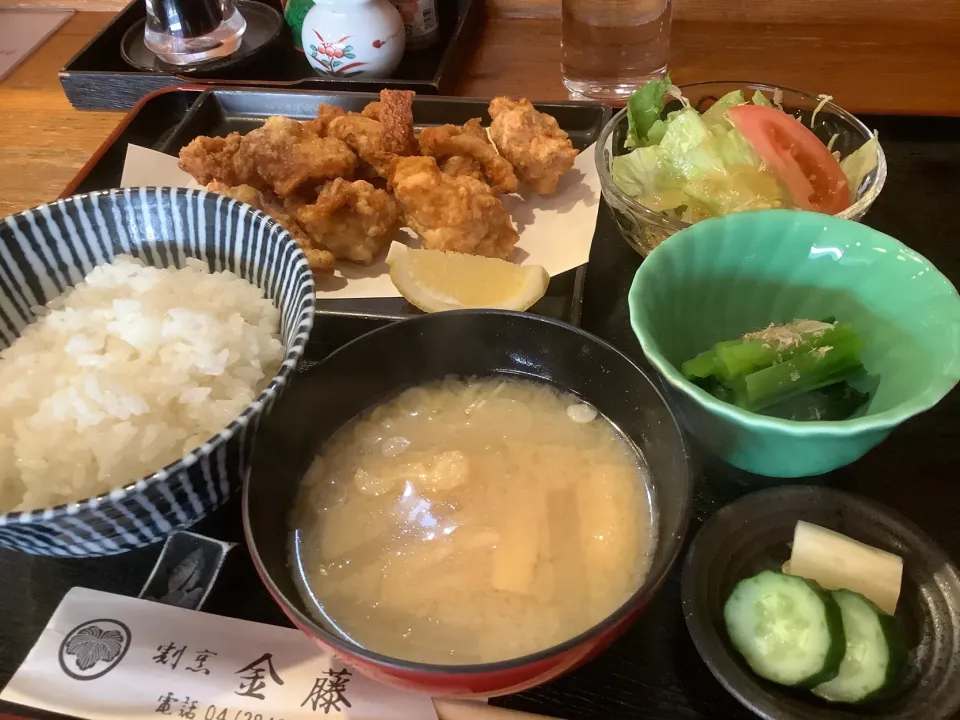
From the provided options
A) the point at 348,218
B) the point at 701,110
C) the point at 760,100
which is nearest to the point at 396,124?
the point at 348,218

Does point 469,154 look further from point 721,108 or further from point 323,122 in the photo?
point 721,108

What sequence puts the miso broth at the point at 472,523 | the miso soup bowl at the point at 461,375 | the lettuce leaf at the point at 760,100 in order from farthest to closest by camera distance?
the lettuce leaf at the point at 760,100
the miso broth at the point at 472,523
the miso soup bowl at the point at 461,375

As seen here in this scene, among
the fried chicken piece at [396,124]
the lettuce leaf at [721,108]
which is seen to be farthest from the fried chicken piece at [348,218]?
the lettuce leaf at [721,108]

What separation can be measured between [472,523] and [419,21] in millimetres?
1852

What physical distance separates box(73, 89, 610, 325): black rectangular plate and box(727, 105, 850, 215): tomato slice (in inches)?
20.5

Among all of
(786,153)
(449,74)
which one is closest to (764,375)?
(786,153)

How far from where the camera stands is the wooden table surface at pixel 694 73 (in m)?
2.16

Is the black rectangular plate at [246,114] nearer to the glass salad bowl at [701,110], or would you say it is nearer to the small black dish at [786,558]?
the glass salad bowl at [701,110]

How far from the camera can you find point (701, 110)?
185 centimetres

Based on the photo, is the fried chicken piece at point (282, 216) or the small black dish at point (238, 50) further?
the small black dish at point (238, 50)

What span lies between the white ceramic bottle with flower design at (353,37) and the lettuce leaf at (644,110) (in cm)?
84

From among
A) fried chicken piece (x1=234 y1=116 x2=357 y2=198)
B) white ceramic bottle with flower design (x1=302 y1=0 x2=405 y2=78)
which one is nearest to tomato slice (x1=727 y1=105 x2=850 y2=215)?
fried chicken piece (x1=234 y1=116 x2=357 y2=198)

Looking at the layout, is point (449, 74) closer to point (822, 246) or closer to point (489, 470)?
point (822, 246)

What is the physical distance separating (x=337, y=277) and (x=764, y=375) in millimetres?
993
